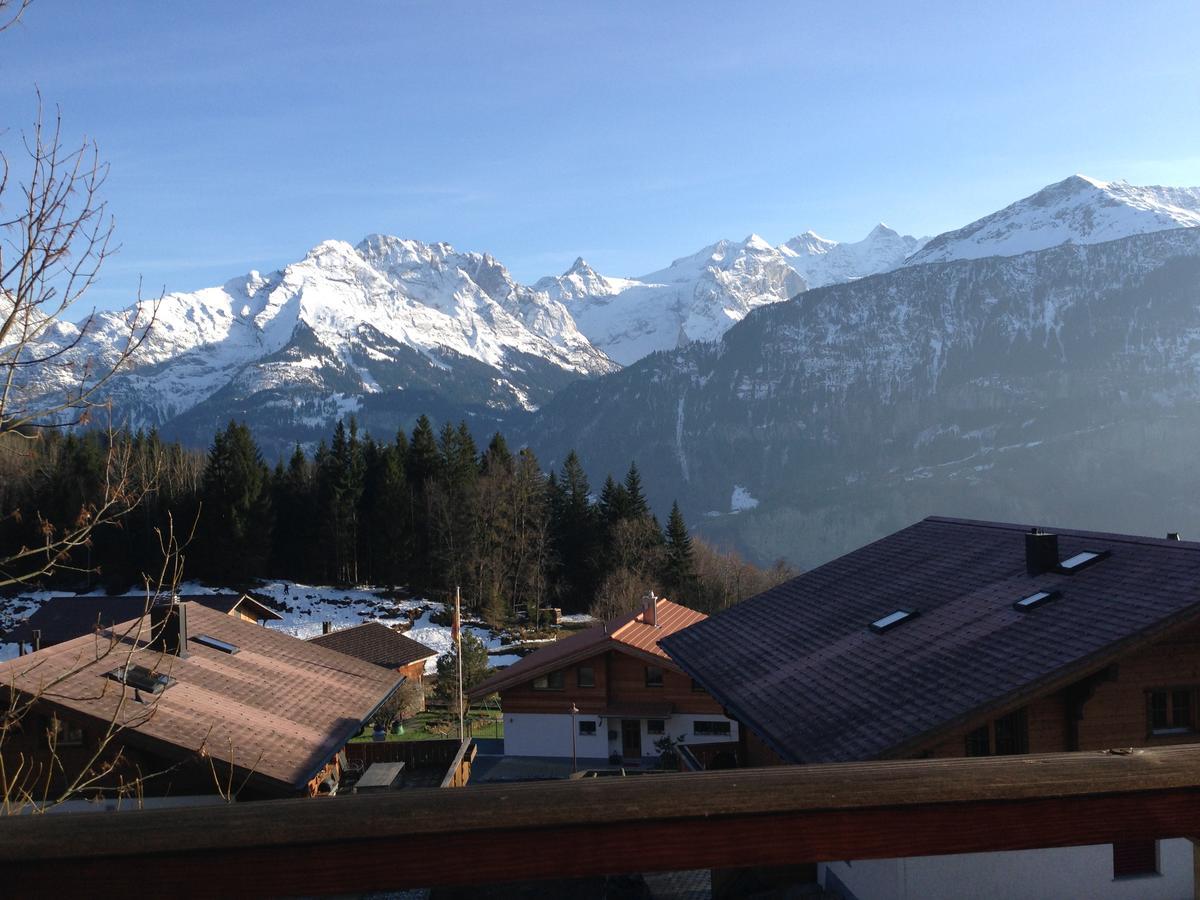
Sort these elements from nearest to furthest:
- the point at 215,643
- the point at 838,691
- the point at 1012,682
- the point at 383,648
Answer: the point at 1012,682
the point at 838,691
the point at 215,643
the point at 383,648

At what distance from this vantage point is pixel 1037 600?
13.6m

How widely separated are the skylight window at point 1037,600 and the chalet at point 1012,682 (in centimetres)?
2

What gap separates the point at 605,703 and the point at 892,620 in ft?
57.1

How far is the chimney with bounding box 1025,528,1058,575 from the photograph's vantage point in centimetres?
1487

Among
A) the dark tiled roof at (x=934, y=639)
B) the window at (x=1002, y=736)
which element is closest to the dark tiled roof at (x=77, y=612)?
the dark tiled roof at (x=934, y=639)

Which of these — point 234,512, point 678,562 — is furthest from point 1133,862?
point 234,512

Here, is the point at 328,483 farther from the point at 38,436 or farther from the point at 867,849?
the point at 867,849

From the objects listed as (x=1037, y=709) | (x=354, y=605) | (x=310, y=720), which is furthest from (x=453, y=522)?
(x=1037, y=709)

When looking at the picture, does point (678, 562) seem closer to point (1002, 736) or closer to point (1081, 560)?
point (1081, 560)

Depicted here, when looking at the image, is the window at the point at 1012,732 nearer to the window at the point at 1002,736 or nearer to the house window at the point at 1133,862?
the window at the point at 1002,736

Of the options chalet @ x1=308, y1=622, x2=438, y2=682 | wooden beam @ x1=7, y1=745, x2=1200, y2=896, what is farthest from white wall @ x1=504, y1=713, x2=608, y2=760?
wooden beam @ x1=7, y1=745, x2=1200, y2=896

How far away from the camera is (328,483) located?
70.7m

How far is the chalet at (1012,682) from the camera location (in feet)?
36.3

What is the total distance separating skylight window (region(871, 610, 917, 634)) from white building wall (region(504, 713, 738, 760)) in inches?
655
